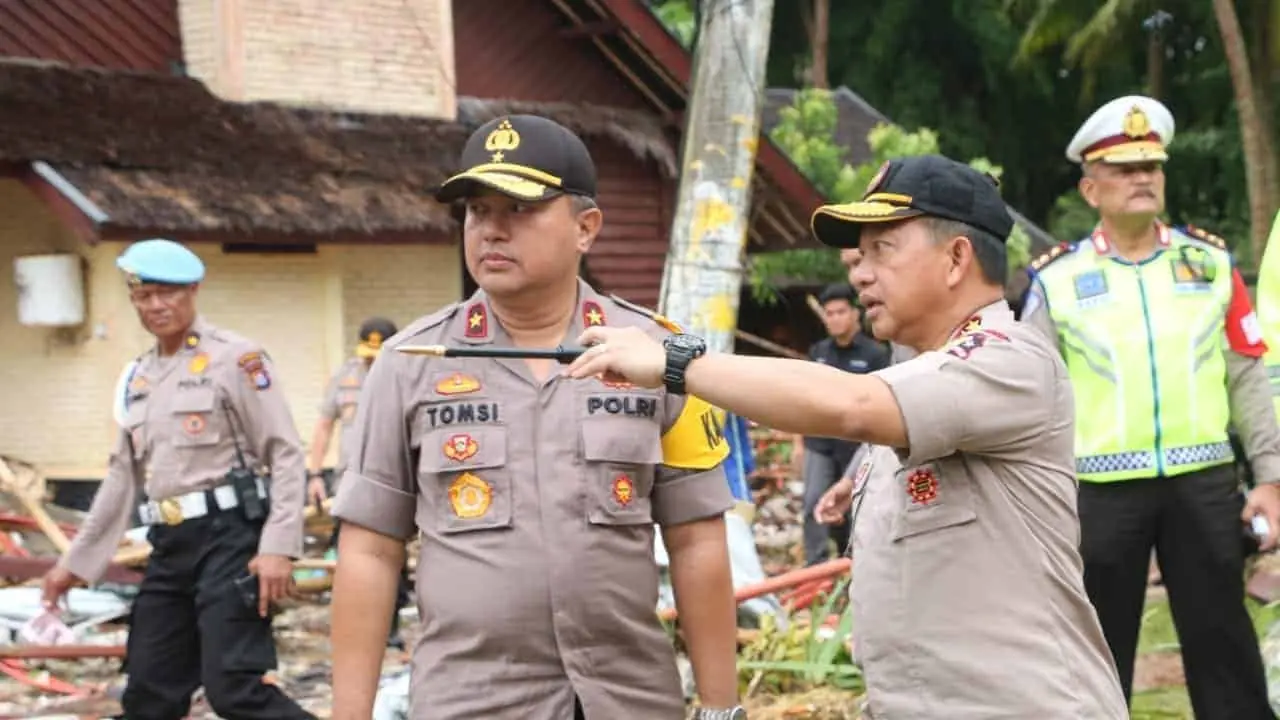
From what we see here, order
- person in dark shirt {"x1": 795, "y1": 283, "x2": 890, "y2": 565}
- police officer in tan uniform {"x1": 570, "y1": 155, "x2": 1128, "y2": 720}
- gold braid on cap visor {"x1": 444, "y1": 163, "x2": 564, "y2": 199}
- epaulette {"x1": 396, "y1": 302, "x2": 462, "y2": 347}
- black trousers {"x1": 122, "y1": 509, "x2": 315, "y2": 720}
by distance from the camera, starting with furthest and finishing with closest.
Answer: person in dark shirt {"x1": 795, "y1": 283, "x2": 890, "y2": 565}, black trousers {"x1": 122, "y1": 509, "x2": 315, "y2": 720}, epaulette {"x1": 396, "y1": 302, "x2": 462, "y2": 347}, gold braid on cap visor {"x1": 444, "y1": 163, "x2": 564, "y2": 199}, police officer in tan uniform {"x1": 570, "y1": 155, "x2": 1128, "y2": 720}

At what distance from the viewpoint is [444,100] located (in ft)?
47.2

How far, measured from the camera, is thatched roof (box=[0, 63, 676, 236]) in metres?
11.4

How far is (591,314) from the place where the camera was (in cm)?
356

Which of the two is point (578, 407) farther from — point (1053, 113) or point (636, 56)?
point (1053, 113)

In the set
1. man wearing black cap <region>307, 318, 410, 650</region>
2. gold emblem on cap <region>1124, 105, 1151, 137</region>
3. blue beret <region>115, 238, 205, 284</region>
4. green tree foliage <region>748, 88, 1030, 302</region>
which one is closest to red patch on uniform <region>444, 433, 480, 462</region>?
gold emblem on cap <region>1124, 105, 1151, 137</region>

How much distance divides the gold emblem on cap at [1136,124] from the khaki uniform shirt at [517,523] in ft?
6.86

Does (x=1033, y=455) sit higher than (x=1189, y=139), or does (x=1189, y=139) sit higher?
(x=1189, y=139)

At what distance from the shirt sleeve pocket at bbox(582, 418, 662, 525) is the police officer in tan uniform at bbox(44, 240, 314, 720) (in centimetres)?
262

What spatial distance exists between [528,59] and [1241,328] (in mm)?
11004

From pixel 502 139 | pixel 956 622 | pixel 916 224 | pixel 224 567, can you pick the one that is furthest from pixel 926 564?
pixel 224 567

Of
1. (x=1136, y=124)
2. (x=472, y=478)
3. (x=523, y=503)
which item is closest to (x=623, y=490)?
(x=523, y=503)

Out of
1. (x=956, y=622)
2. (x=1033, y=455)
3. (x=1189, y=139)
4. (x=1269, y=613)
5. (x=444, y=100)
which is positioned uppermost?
(x=1189, y=139)

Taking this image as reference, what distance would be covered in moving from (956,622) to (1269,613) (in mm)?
3758

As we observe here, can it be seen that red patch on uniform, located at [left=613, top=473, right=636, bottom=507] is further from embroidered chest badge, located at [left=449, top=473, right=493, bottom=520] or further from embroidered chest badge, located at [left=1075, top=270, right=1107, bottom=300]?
embroidered chest badge, located at [left=1075, top=270, right=1107, bottom=300]
